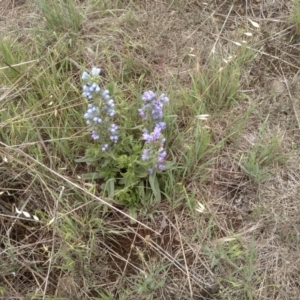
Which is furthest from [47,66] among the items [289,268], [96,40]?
[289,268]

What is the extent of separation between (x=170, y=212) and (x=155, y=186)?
139mm

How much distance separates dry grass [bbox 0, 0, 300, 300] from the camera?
1923 millimetres

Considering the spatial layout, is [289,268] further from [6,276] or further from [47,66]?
[47,66]

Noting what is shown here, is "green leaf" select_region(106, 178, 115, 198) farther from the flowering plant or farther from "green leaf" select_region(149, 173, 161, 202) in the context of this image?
"green leaf" select_region(149, 173, 161, 202)

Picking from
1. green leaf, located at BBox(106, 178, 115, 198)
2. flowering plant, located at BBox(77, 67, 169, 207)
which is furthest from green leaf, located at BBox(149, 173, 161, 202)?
green leaf, located at BBox(106, 178, 115, 198)

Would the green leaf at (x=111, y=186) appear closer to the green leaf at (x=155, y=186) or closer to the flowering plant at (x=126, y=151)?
the flowering plant at (x=126, y=151)

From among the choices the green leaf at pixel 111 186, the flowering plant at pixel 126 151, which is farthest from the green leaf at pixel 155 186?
the green leaf at pixel 111 186

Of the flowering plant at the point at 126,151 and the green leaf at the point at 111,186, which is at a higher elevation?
the flowering plant at the point at 126,151

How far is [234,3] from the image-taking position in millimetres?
2674

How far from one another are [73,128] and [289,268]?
3.43ft

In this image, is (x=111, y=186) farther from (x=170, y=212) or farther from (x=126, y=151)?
(x=170, y=212)

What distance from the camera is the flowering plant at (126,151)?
1.90m

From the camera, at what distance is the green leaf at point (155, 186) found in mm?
1975

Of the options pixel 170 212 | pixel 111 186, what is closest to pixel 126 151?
pixel 111 186
